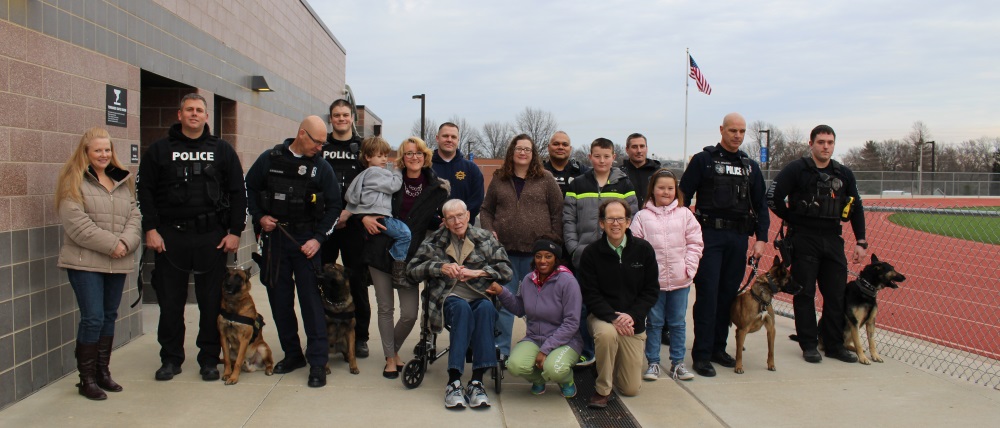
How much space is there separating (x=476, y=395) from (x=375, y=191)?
1.69 m

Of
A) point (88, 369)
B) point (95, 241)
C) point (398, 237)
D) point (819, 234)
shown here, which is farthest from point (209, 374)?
point (819, 234)

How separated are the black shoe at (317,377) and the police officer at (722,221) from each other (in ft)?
9.34

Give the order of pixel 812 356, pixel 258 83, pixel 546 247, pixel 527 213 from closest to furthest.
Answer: pixel 546 247 → pixel 527 213 → pixel 812 356 → pixel 258 83

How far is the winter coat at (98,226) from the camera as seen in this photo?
174 inches

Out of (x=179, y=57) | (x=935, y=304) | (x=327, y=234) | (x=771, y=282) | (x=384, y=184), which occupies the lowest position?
(x=935, y=304)

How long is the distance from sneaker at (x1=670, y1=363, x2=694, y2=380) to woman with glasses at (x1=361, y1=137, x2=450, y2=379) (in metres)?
2.00

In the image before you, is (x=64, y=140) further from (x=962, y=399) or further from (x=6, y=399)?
(x=962, y=399)

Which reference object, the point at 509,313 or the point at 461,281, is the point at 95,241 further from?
the point at 509,313

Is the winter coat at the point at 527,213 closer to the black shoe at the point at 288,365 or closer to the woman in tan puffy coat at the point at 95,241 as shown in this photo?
the black shoe at the point at 288,365

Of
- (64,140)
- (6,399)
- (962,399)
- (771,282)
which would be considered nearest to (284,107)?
(64,140)

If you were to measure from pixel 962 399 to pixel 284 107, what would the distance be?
10.0m

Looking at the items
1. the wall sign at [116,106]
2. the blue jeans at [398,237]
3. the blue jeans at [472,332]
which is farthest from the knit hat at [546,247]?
the wall sign at [116,106]

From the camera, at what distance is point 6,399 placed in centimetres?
439

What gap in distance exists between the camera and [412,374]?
500 cm
